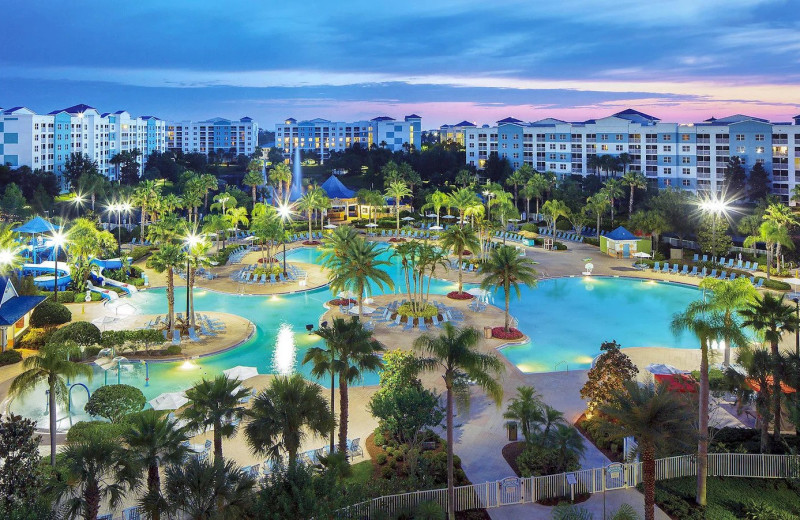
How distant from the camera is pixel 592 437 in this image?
906 inches

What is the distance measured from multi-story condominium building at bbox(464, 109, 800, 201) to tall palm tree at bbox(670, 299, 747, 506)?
81.3 m

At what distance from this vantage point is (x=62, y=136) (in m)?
114

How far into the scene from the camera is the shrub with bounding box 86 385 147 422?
22.1m

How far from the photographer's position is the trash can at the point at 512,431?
2266cm

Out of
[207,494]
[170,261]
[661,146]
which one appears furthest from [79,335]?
[661,146]

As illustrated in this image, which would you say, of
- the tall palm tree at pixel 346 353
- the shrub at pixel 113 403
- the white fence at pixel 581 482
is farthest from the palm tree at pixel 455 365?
the shrub at pixel 113 403

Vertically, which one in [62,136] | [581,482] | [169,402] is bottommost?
[581,482]

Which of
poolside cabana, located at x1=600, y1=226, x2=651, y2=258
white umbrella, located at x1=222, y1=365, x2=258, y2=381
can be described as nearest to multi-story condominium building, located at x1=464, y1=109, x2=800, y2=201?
poolside cabana, located at x1=600, y1=226, x2=651, y2=258

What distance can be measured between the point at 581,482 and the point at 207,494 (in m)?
11.1

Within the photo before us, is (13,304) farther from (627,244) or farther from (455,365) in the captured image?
(627,244)

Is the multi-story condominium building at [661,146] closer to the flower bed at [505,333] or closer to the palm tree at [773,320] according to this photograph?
the flower bed at [505,333]

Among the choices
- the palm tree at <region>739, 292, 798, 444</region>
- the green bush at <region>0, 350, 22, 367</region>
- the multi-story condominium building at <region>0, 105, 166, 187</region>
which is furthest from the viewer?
the multi-story condominium building at <region>0, 105, 166, 187</region>

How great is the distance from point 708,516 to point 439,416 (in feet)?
27.5

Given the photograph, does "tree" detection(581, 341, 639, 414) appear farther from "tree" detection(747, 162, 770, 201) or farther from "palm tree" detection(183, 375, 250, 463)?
"tree" detection(747, 162, 770, 201)
